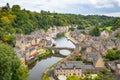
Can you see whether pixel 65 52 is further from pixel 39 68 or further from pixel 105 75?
pixel 105 75

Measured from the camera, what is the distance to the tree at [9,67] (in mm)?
26250

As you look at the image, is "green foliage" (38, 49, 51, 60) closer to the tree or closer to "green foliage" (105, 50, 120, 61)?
"green foliage" (105, 50, 120, 61)

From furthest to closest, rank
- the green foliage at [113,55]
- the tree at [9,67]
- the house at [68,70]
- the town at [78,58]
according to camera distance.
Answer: the green foliage at [113,55], the town at [78,58], the house at [68,70], the tree at [9,67]

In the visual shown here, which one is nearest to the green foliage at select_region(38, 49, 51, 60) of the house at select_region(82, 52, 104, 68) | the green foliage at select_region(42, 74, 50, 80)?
the house at select_region(82, 52, 104, 68)

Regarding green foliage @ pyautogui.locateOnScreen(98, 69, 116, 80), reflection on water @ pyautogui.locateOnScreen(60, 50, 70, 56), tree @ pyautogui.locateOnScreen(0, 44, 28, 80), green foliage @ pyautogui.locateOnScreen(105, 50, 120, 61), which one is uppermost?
tree @ pyautogui.locateOnScreen(0, 44, 28, 80)

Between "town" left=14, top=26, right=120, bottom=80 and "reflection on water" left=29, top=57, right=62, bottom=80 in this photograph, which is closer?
"town" left=14, top=26, right=120, bottom=80

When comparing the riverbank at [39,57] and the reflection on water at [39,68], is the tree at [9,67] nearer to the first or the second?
the reflection on water at [39,68]

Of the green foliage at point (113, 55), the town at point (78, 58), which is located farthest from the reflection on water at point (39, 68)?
the green foliage at point (113, 55)

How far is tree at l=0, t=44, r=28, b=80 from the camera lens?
26.2 metres

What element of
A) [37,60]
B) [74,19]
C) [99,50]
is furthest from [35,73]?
[74,19]

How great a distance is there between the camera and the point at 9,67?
26.5m

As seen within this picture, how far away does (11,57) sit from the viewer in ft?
91.1

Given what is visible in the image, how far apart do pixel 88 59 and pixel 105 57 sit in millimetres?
4117

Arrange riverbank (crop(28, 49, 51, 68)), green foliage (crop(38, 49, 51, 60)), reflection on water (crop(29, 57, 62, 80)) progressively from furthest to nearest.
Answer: green foliage (crop(38, 49, 51, 60))
riverbank (crop(28, 49, 51, 68))
reflection on water (crop(29, 57, 62, 80))
